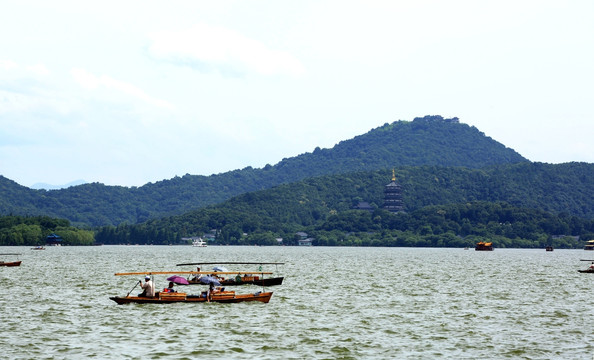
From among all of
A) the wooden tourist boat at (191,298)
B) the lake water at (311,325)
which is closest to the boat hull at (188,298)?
the wooden tourist boat at (191,298)

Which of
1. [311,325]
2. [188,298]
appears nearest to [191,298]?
[188,298]

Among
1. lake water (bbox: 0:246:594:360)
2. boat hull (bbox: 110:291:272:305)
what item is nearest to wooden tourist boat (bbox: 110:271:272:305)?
boat hull (bbox: 110:291:272:305)

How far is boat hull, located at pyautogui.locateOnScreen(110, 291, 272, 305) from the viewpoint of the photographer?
62656 millimetres

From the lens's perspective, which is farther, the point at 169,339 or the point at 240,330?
the point at 240,330

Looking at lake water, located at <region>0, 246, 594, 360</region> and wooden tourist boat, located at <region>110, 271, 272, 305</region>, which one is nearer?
lake water, located at <region>0, 246, 594, 360</region>

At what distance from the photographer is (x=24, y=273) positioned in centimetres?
10781

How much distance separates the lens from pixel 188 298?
2527 inches

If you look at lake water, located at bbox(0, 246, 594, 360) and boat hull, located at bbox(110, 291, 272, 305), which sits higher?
boat hull, located at bbox(110, 291, 272, 305)

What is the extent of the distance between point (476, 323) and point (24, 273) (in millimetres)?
74539

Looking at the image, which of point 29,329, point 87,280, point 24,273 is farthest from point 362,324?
point 24,273

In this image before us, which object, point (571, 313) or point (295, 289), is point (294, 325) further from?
point (295, 289)

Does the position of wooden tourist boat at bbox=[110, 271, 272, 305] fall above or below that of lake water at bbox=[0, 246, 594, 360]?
above

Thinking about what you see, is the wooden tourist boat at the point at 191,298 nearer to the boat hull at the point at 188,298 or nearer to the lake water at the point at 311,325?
the boat hull at the point at 188,298

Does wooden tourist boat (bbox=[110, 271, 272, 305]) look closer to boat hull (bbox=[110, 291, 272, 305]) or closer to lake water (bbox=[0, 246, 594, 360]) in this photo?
boat hull (bbox=[110, 291, 272, 305])
